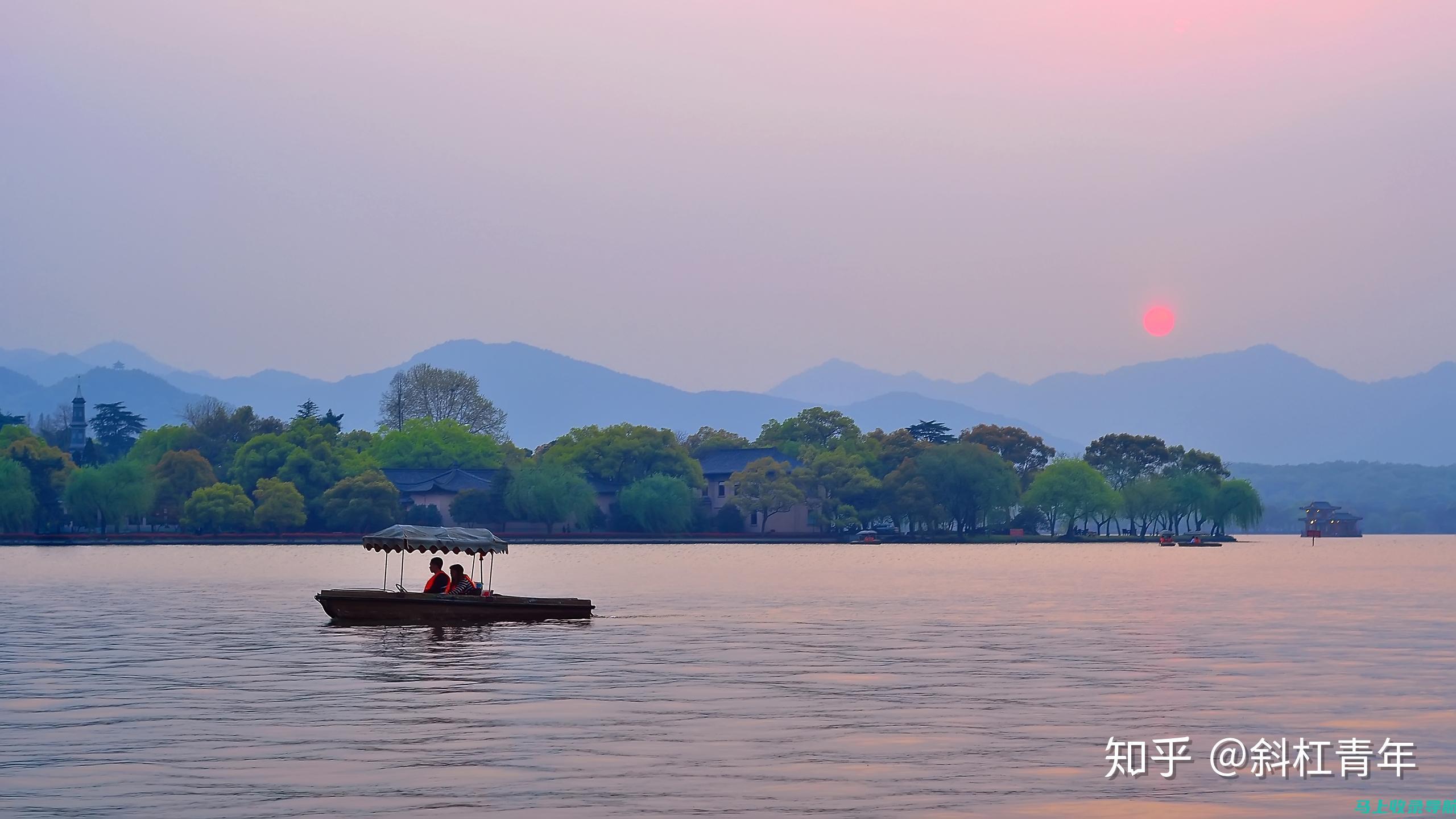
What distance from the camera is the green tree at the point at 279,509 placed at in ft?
493

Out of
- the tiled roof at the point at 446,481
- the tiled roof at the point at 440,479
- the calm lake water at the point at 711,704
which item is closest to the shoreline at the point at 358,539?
the tiled roof at the point at 446,481

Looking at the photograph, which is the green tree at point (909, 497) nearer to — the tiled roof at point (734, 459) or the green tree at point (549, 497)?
the tiled roof at point (734, 459)

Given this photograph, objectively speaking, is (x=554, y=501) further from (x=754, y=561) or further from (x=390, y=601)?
(x=390, y=601)

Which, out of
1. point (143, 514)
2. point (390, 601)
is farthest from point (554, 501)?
point (390, 601)

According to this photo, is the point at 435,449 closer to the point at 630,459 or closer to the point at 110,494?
the point at 630,459

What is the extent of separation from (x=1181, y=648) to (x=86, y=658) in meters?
26.7

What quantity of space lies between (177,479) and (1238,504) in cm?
11448

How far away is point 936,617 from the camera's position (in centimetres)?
5503

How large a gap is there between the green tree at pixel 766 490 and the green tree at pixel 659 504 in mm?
6466

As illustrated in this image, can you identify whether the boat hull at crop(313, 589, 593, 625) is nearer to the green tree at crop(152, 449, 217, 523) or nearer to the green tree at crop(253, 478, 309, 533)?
the green tree at crop(253, 478, 309, 533)

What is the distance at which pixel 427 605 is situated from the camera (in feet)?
156

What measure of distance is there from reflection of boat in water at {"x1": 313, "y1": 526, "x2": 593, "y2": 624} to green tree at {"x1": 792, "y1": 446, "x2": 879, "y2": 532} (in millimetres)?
123159

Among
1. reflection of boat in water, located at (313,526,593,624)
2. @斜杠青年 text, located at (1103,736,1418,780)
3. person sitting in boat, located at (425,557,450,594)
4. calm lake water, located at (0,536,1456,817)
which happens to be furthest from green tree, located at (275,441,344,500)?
@斜杠青年 text, located at (1103,736,1418,780)

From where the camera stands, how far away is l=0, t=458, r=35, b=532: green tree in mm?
147875
